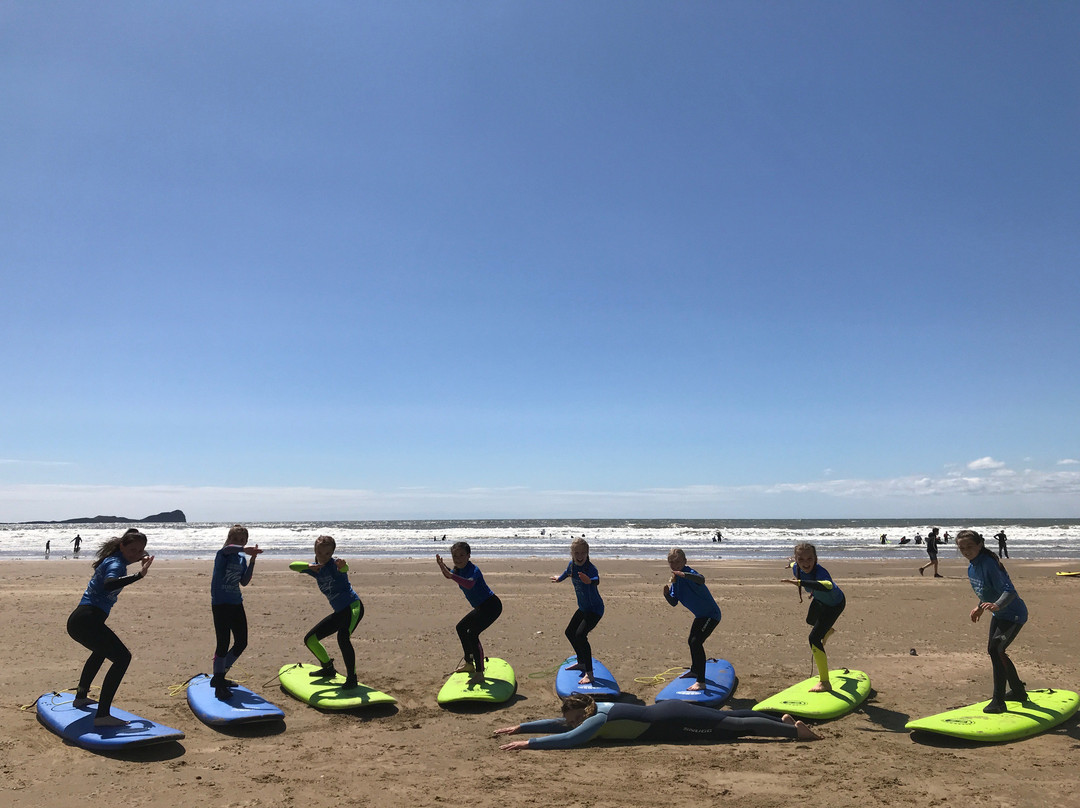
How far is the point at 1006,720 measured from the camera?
237 inches

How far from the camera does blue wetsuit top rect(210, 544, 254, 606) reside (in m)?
6.94

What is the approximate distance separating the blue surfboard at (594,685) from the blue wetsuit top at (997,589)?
3.93m

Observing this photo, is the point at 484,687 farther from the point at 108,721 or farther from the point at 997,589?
the point at 997,589

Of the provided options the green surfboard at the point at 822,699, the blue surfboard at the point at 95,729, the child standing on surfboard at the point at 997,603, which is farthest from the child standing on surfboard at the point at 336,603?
the child standing on surfboard at the point at 997,603

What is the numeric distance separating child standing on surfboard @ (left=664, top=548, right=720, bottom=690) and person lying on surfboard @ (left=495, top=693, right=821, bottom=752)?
4.52ft

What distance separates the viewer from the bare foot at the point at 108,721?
586 cm

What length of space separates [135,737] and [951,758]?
22.7 feet

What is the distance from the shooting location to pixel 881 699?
24.5 feet

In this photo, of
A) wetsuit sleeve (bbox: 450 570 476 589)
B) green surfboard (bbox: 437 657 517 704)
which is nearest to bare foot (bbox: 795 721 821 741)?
green surfboard (bbox: 437 657 517 704)

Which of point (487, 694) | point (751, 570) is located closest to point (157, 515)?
point (751, 570)

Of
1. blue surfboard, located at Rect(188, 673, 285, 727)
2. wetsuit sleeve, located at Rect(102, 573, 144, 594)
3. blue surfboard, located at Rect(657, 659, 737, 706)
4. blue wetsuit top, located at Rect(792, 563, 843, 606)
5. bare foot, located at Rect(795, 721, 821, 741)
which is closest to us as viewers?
wetsuit sleeve, located at Rect(102, 573, 144, 594)

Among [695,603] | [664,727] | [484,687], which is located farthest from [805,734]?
[484,687]

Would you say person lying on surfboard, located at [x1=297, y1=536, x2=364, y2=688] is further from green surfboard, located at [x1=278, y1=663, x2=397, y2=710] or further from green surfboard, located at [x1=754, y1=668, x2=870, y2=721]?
green surfboard, located at [x1=754, y1=668, x2=870, y2=721]

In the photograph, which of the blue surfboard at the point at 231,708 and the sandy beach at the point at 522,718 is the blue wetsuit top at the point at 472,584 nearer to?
the sandy beach at the point at 522,718
